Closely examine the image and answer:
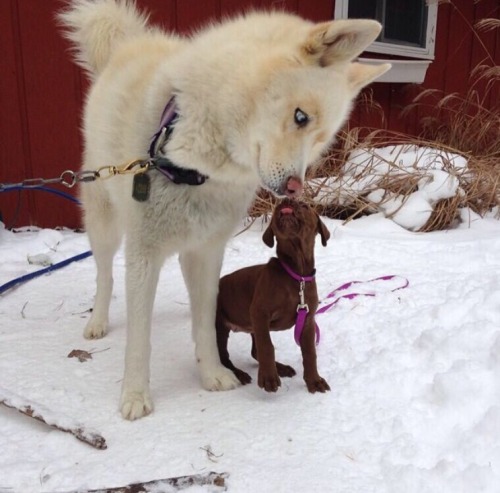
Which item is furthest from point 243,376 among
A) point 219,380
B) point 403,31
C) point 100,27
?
point 403,31

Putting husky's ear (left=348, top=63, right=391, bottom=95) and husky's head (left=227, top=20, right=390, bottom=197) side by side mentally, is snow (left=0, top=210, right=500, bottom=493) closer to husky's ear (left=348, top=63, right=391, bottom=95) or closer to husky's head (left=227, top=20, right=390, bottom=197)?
husky's head (left=227, top=20, right=390, bottom=197)

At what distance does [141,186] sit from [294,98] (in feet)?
1.68

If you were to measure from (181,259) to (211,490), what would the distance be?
0.94 metres

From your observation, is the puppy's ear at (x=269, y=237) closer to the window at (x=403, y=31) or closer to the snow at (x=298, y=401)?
the snow at (x=298, y=401)

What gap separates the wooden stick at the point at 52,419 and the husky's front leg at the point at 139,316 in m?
0.20

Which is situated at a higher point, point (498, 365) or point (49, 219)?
point (498, 365)

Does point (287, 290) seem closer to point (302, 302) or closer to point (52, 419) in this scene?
point (302, 302)

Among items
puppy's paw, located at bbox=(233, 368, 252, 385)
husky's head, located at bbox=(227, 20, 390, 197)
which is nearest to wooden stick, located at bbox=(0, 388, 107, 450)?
puppy's paw, located at bbox=(233, 368, 252, 385)

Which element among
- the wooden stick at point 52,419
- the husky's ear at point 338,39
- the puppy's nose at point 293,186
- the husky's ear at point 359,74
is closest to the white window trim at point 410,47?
the husky's ear at point 359,74

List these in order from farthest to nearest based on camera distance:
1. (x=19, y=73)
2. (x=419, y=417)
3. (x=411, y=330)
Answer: (x=19, y=73)
(x=411, y=330)
(x=419, y=417)

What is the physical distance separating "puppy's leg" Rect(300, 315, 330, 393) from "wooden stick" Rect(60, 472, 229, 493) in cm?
48

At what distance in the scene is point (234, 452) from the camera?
144 centimetres

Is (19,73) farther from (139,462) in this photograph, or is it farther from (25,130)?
(139,462)

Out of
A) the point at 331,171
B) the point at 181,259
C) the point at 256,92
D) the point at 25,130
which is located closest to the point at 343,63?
Answer: the point at 256,92
